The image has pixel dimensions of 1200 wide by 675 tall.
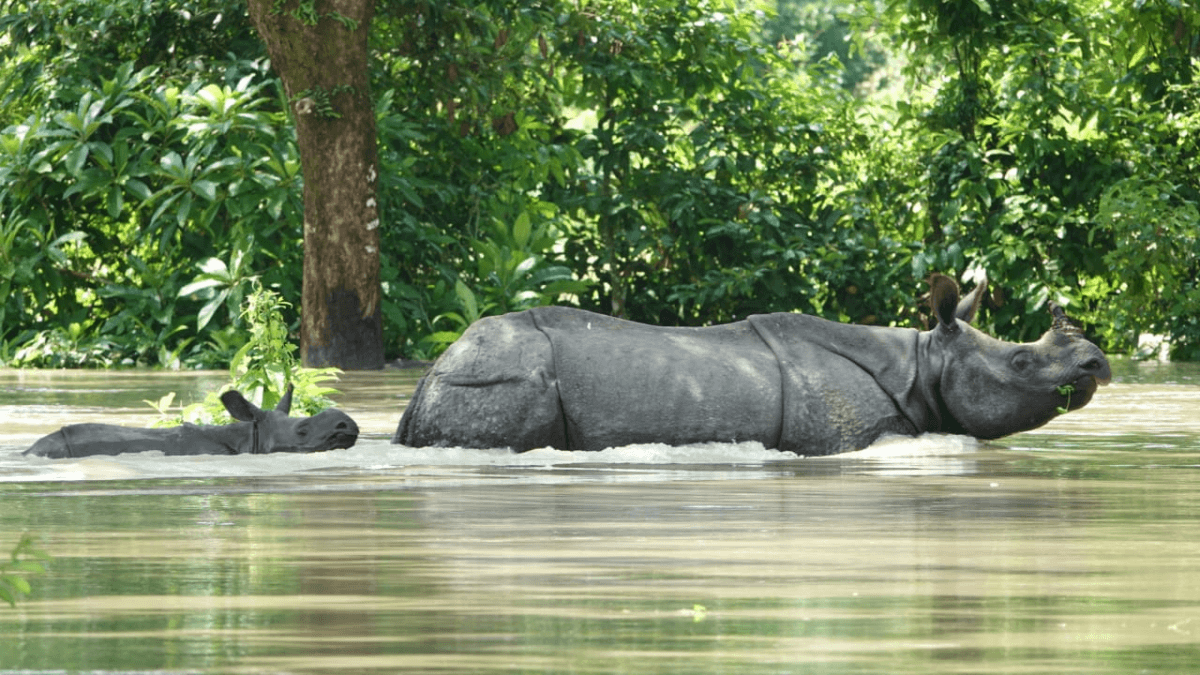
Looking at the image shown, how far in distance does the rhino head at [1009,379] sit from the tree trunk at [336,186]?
7.62 meters

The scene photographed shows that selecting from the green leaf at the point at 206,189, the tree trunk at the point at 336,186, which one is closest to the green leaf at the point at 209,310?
the green leaf at the point at 206,189

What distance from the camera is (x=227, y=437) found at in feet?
28.2

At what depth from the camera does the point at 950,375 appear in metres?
9.28

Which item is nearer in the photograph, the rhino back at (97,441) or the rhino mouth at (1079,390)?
the rhino back at (97,441)

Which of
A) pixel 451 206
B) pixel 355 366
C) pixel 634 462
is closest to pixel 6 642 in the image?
pixel 634 462

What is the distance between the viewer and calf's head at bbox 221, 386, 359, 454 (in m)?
8.52

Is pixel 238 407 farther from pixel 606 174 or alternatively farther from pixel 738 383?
pixel 606 174

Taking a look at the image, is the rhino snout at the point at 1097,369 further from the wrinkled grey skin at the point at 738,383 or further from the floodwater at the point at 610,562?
the floodwater at the point at 610,562

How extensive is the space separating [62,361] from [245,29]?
3911mm

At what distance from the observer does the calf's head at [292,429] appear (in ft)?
27.9

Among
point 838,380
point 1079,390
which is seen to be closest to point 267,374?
point 838,380

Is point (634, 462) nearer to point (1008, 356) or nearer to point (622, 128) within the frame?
point (1008, 356)

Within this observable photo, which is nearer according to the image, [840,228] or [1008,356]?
[1008,356]

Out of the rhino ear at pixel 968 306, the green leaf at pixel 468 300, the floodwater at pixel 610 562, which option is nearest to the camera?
the floodwater at pixel 610 562
